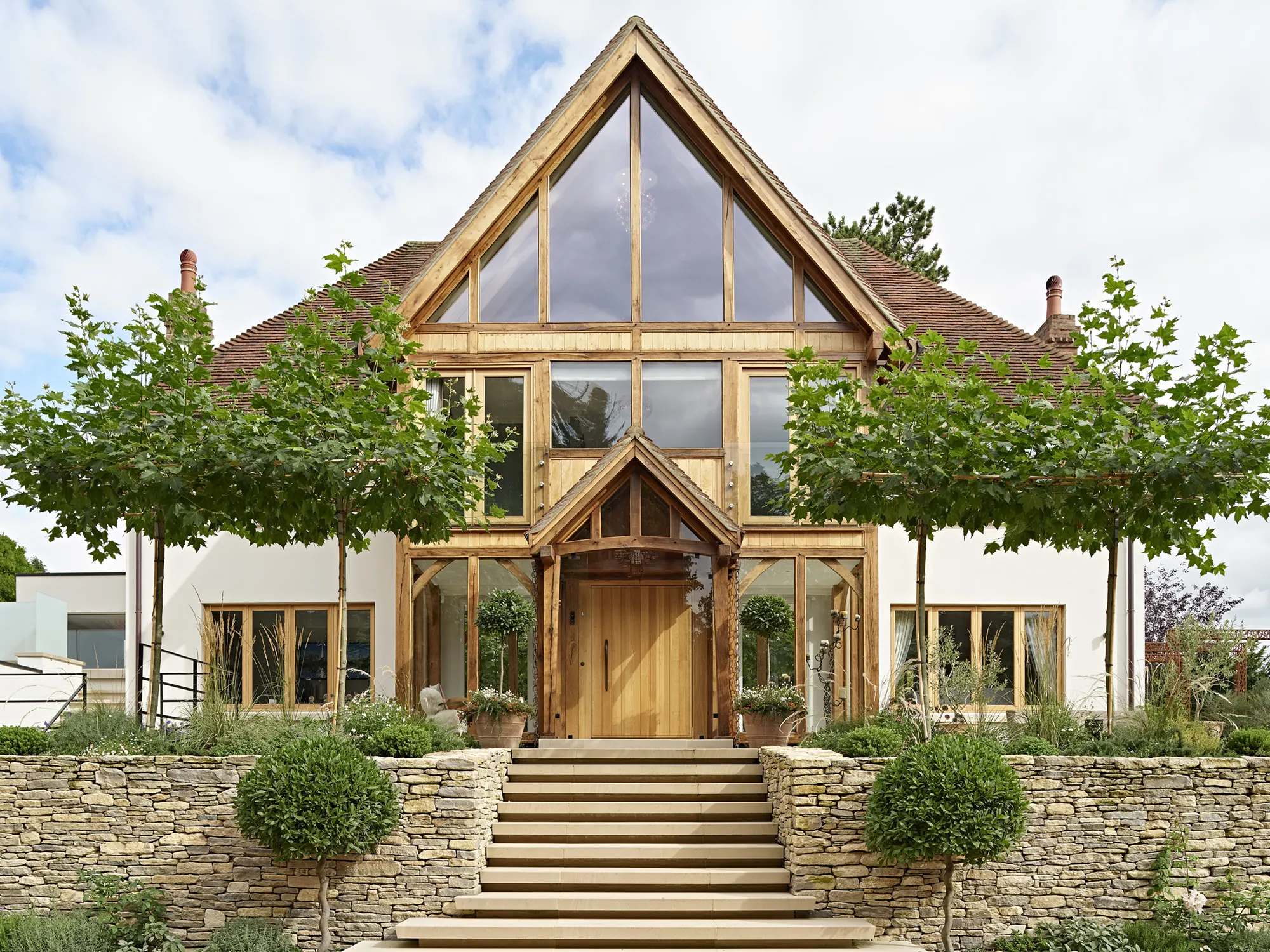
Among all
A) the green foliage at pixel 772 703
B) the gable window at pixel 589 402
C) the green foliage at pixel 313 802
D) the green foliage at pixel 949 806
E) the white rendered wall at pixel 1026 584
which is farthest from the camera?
the white rendered wall at pixel 1026 584

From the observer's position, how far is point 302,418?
33.2 feet

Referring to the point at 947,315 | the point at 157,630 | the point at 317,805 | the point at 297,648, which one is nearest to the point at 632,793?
the point at 317,805

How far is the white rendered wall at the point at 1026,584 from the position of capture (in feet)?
48.4

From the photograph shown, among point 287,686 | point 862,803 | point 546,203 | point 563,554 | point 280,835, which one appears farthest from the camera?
point 546,203

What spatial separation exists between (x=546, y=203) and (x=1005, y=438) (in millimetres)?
7043

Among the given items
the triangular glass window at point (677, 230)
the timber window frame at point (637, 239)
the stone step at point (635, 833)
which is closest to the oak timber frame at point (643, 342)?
the timber window frame at point (637, 239)

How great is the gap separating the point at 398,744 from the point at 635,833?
96.4 inches

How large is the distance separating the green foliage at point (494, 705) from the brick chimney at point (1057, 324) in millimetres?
9933

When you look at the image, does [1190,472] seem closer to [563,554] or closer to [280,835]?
[563,554]

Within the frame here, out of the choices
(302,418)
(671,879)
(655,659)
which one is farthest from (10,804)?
(655,659)

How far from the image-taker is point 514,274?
570 inches

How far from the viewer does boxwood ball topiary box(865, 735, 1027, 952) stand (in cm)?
891

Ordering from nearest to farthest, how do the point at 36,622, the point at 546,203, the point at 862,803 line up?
the point at 862,803, the point at 546,203, the point at 36,622

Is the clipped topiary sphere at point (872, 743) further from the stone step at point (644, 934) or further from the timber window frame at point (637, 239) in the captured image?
the timber window frame at point (637, 239)
